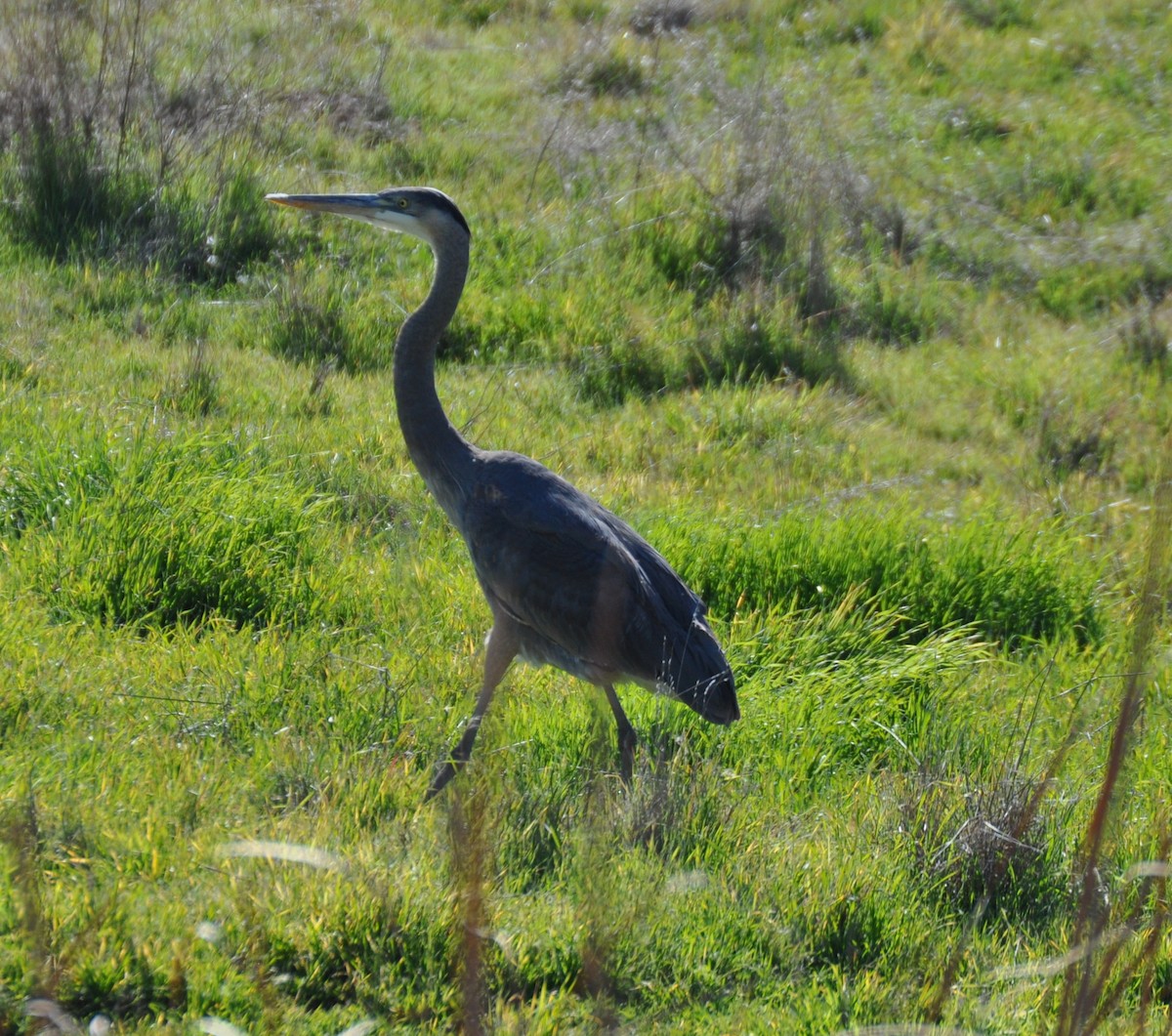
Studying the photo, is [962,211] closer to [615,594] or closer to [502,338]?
[502,338]

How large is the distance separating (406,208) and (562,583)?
1.71 metres

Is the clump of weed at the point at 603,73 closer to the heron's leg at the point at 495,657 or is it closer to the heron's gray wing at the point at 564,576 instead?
the heron's gray wing at the point at 564,576

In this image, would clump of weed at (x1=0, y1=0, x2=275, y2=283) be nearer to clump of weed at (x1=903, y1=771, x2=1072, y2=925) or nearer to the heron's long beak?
the heron's long beak

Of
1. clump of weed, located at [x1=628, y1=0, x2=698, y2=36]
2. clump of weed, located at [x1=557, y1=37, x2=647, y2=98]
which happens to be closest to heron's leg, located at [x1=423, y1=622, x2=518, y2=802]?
clump of weed, located at [x1=557, y1=37, x2=647, y2=98]

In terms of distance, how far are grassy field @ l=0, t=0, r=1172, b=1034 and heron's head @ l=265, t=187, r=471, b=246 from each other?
119 cm

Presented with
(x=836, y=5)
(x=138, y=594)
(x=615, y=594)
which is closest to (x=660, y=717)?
(x=615, y=594)

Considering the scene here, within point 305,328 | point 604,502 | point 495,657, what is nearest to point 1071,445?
point 604,502

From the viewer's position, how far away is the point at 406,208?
525cm

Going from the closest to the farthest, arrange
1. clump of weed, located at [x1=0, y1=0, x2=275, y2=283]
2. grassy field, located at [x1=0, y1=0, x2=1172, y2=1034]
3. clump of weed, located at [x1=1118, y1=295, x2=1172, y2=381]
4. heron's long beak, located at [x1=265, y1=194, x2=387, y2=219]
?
grassy field, located at [x1=0, y1=0, x2=1172, y2=1034], heron's long beak, located at [x1=265, y1=194, x2=387, y2=219], clump of weed, located at [x1=0, y1=0, x2=275, y2=283], clump of weed, located at [x1=1118, y1=295, x2=1172, y2=381]

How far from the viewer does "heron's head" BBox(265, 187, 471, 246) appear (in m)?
5.22

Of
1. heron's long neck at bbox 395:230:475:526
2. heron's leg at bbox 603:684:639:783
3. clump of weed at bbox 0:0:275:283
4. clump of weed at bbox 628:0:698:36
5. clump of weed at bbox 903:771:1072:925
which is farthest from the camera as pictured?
clump of weed at bbox 628:0:698:36

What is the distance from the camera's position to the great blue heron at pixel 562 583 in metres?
4.63

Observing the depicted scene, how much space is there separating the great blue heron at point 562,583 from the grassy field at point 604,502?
0.75 ft

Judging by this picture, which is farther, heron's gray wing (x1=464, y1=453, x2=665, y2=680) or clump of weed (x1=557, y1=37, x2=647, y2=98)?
clump of weed (x1=557, y1=37, x2=647, y2=98)
